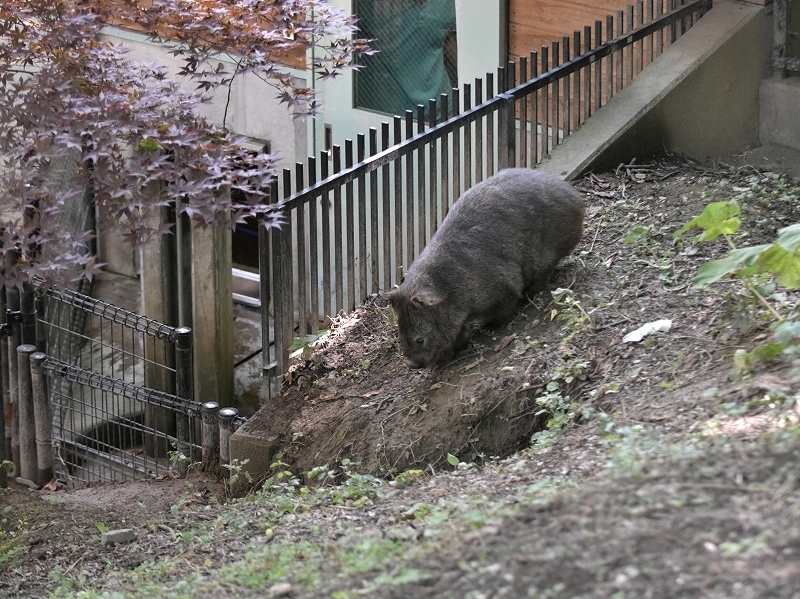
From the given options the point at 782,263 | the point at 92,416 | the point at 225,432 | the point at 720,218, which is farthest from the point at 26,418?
the point at 782,263

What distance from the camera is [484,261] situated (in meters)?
7.31

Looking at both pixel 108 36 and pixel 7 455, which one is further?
pixel 108 36

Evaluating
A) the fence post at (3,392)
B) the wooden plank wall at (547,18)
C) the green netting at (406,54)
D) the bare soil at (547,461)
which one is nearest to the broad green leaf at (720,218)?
the bare soil at (547,461)

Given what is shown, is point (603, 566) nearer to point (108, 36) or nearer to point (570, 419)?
point (570, 419)

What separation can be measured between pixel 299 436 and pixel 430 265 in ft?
5.10

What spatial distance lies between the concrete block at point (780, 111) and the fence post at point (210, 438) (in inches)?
226

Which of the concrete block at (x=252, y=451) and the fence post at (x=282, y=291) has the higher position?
the fence post at (x=282, y=291)

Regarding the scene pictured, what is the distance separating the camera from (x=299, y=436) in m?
7.61

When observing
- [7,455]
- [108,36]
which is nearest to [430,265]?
[7,455]

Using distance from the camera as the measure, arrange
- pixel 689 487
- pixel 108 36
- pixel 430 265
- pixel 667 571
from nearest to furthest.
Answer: pixel 667 571 → pixel 689 487 → pixel 430 265 → pixel 108 36

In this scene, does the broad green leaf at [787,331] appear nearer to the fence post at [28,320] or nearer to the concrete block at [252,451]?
the concrete block at [252,451]

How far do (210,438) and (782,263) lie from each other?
15.4ft

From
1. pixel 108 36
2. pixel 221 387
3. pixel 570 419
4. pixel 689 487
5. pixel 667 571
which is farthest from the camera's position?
pixel 108 36

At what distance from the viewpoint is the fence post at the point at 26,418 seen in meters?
9.09
